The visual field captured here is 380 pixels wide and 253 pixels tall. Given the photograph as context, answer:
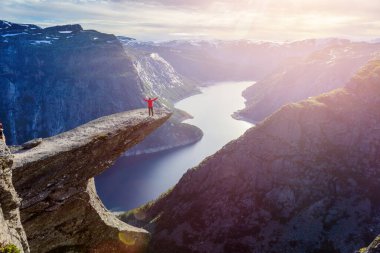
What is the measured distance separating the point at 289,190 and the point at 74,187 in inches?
4735

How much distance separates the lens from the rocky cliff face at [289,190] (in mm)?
118625

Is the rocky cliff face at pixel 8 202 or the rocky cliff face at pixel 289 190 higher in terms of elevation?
the rocky cliff face at pixel 8 202

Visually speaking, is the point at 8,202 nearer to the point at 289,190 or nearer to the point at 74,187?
the point at 74,187

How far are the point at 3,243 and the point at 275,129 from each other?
14808cm

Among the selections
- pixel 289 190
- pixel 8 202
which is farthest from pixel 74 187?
pixel 289 190

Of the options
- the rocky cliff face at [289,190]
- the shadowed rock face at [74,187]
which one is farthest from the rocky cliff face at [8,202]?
the rocky cliff face at [289,190]

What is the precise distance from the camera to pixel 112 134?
22984 mm

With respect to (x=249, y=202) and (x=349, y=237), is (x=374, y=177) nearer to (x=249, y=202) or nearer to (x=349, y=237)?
(x=349, y=237)

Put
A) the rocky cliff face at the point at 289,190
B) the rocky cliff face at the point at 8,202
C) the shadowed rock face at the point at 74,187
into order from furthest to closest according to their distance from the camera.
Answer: the rocky cliff face at the point at 289,190 → the shadowed rock face at the point at 74,187 → the rocky cliff face at the point at 8,202

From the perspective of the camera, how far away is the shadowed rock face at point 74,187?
1986 cm

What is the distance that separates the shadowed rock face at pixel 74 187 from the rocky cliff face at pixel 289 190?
10016 cm

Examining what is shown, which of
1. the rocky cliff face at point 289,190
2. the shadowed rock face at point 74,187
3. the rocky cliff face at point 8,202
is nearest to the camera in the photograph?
the rocky cliff face at point 8,202

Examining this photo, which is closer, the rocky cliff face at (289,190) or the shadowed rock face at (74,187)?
the shadowed rock face at (74,187)

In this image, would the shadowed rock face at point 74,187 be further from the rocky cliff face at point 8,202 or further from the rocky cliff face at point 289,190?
the rocky cliff face at point 289,190
